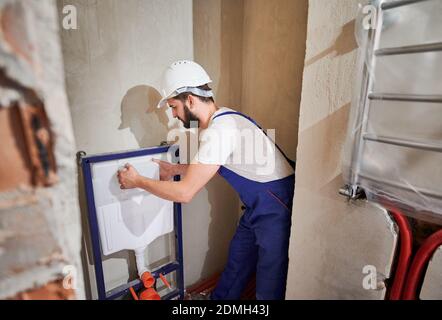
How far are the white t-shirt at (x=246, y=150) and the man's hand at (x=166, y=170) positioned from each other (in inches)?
10.0

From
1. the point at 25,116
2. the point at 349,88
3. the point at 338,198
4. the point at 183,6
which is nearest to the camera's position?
the point at 25,116

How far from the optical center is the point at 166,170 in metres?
1.27

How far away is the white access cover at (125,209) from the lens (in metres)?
1.12

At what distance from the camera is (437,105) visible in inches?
25.9

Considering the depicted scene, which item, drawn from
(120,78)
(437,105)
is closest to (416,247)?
(437,105)

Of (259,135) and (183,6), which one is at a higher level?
(183,6)

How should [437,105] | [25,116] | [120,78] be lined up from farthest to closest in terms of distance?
[120,78], [437,105], [25,116]

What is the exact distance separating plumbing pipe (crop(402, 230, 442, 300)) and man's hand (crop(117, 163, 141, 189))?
3.63 feet

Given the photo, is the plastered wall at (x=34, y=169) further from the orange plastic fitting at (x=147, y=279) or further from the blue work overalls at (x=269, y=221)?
the orange plastic fitting at (x=147, y=279)

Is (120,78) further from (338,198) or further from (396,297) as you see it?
(396,297)

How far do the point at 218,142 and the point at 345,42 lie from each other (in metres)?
0.60

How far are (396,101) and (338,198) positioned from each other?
1.34 ft

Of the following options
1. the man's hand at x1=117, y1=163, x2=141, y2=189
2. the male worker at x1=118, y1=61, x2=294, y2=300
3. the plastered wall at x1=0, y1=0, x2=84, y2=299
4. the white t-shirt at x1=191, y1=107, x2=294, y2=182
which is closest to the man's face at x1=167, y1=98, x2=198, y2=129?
the male worker at x1=118, y1=61, x2=294, y2=300

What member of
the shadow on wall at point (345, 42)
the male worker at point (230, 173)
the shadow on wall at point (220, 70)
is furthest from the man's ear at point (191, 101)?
the shadow on wall at point (345, 42)
